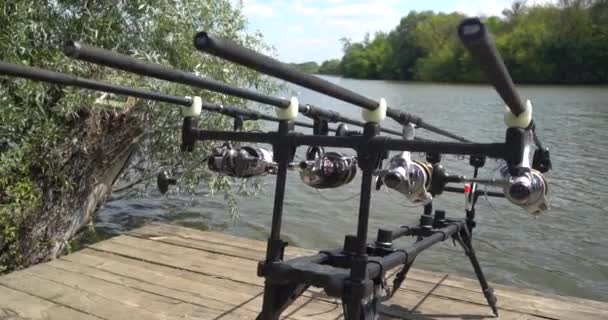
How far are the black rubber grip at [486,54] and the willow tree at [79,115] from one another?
9.25ft

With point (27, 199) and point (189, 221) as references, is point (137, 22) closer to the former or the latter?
point (27, 199)

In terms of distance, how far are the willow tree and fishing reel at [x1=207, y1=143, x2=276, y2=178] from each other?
1560 millimetres

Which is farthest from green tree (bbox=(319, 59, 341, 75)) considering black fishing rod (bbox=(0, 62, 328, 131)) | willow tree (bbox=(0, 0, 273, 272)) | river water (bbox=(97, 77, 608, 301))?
black fishing rod (bbox=(0, 62, 328, 131))

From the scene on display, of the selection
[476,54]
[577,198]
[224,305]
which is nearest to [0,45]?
[224,305]

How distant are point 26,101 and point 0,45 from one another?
461 mm

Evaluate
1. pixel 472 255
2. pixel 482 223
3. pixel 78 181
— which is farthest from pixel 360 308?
pixel 482 223

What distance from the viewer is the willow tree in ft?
15.8

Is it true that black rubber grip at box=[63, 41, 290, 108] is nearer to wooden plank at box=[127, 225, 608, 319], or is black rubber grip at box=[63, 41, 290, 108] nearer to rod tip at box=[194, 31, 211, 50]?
rod tip at box=[194, 31, 211, 50]

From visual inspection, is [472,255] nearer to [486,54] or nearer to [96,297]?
[96,297]

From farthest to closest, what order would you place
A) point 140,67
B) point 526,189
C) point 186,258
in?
1. point 186,258
2. point 526,189
3. point 140,67

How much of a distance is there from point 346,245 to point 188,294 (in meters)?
1.93

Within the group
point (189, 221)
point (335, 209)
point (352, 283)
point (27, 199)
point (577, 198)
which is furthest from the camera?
point (577, 198)

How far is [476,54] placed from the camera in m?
1.34

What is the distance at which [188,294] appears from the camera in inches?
164
